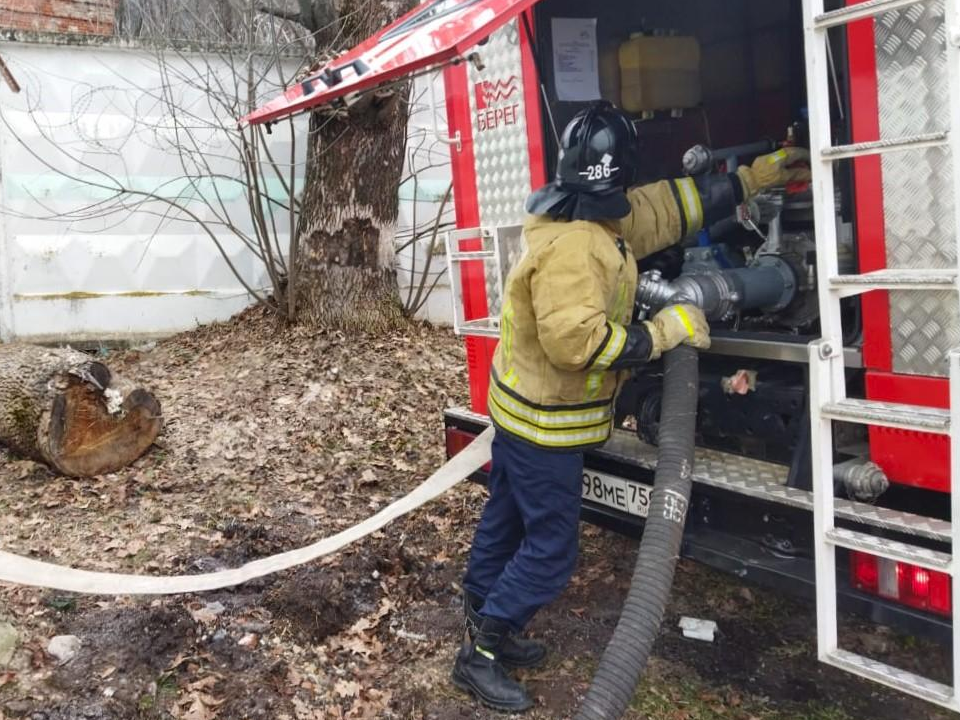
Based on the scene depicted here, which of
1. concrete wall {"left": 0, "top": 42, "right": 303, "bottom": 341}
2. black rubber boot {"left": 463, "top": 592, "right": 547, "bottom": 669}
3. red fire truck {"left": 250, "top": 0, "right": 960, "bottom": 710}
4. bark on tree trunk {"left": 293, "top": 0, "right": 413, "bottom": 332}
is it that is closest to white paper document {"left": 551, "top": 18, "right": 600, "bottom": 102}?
red fire truck {"left": 250, "top": 0, "right": 960, "bottom": 710}

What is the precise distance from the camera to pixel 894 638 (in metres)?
4.05

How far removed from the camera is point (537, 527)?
350 centimetres

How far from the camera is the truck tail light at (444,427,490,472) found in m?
4.44

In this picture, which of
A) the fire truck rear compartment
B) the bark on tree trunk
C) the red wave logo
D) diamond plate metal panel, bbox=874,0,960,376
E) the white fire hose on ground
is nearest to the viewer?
diamond plate metal panel, bbox=874,0,960,376

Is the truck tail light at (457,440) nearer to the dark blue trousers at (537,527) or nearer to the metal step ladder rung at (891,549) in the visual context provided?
the dark blue trousers at (537,527)

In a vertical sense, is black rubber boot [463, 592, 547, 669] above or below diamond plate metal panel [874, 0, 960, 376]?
below

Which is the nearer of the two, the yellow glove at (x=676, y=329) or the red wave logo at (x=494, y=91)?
the yellow glove at (x=676, y=329)

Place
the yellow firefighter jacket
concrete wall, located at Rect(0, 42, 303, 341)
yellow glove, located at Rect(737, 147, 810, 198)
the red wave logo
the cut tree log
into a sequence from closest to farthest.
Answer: the yellow firefighter jacket, yellow glove, located at Rect(737, 147, 810, 198), the red wave logo, the cut tree log, concrete wall, located at Rect(0, 42, 303, 341)

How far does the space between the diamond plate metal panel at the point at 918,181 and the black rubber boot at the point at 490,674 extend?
172cm

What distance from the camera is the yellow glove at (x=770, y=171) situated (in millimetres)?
3959

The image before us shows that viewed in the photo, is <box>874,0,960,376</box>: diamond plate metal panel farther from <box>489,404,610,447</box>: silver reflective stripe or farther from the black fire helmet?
<box>489,404,610,447</box>: silver reflective stripe

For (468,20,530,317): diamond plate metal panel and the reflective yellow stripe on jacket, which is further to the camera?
(468,20,530,317): diamond plate metal panel

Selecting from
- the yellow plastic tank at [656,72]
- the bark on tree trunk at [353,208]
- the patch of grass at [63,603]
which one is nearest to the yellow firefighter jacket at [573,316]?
the yellow plastic tank at [656,72]

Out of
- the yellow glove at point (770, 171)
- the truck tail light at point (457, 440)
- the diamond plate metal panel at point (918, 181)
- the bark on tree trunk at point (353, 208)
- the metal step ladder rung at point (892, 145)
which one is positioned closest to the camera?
the metal step ladder rung at point (892, 145)
